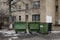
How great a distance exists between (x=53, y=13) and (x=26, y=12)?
6.13 m

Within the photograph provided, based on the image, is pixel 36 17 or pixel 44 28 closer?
pixel 44 28

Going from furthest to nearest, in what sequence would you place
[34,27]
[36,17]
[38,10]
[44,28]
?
[36,17], [38,10], [34,27], [44,28]

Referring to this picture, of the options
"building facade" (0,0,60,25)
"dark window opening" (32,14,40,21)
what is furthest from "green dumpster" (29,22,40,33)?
"dark window opening" (32,14,40,21)

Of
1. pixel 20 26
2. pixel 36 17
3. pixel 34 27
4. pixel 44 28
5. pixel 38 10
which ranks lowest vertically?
pixel 44 28

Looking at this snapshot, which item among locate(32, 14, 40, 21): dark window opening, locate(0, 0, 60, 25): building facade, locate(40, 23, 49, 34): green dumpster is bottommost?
locate(40, 23, 49, 34): green dumpster

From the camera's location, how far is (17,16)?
39500mm

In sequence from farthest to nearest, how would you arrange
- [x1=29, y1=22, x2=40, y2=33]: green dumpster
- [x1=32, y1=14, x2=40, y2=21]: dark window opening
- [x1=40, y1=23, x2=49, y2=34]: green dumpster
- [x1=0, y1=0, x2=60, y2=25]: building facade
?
[x1=32, y1=14, x2=40, y2=21]: dark window opening, [x1=0, y1=0, x2=60, y2=25]: building facade, [x1=29, y1=22, x2=40, y2=33]: green dumpster, [x1=40, y1=23, x2=49, y2=34]: green dumpster

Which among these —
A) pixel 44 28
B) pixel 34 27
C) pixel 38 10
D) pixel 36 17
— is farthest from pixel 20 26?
pixel 36 17

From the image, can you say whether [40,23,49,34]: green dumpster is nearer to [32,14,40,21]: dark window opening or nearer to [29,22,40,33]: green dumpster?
[29,22,40,33]: green dumpster

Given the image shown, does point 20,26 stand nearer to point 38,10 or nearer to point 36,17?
point 38,10

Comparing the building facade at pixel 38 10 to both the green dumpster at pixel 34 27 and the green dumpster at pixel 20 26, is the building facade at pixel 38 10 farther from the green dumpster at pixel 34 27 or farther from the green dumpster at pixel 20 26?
the green dumpster at pixel 20 26

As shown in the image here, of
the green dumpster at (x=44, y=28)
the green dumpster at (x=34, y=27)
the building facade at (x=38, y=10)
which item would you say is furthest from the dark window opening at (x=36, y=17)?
the green dumpster at (x=44, y=28)

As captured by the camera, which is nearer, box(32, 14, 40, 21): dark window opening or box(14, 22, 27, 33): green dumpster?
box(14, 22, 27, 33): green dumpster

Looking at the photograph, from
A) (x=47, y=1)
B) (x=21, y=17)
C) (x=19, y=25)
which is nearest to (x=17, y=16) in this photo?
(x=21, y=17)
